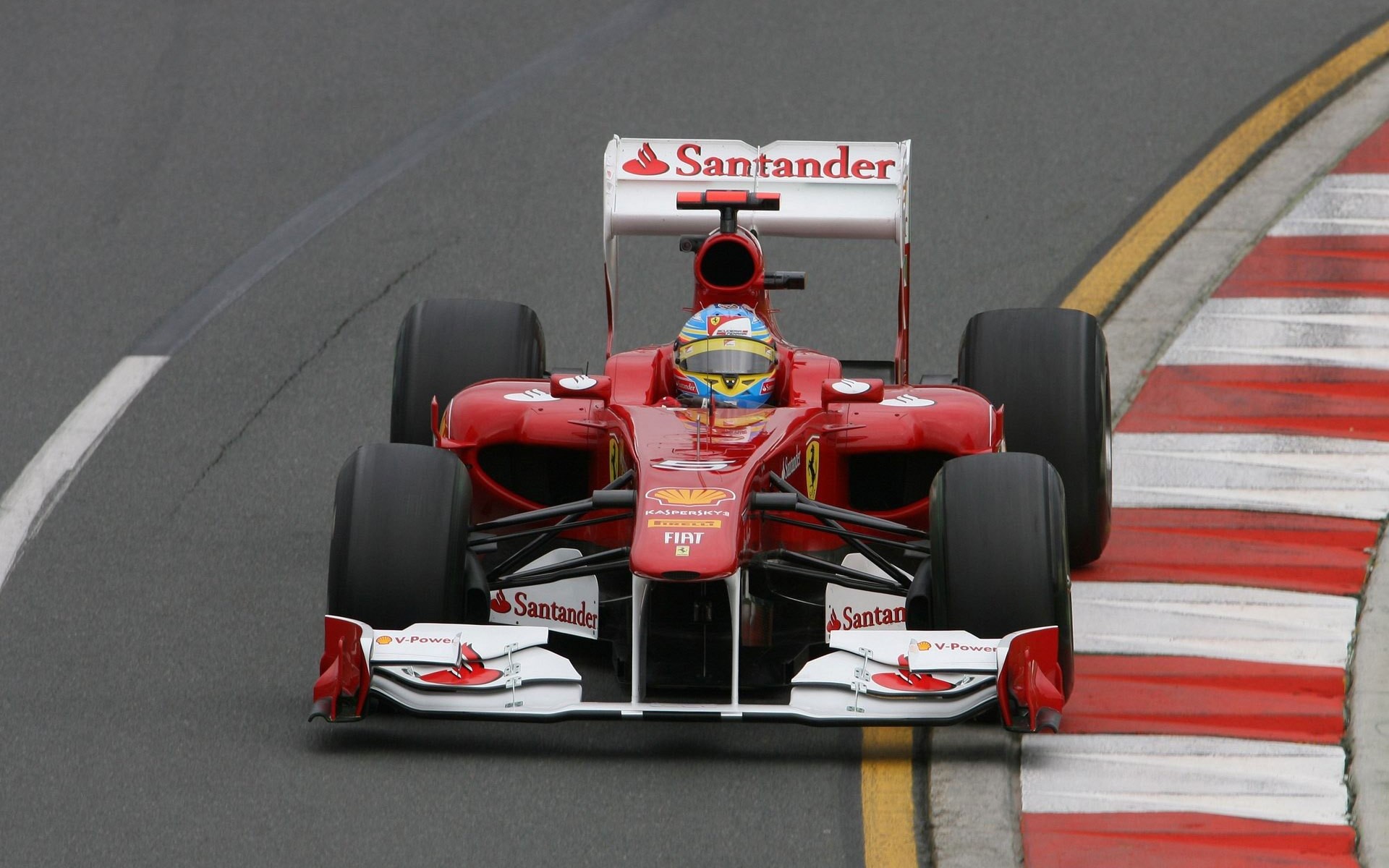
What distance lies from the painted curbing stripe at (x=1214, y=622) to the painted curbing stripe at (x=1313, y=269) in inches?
127

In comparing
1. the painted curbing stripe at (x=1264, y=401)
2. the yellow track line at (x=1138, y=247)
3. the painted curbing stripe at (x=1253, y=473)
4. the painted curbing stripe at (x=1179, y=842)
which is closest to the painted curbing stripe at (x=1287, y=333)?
the painted curbing stripe at (x=1264, y=401)

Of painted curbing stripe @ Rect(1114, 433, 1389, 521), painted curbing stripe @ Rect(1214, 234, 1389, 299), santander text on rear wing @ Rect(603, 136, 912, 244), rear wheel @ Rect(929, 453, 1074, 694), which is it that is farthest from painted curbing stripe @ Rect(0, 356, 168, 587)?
painted curbing stripe @ Rect(1214, 234, 1389, 299)

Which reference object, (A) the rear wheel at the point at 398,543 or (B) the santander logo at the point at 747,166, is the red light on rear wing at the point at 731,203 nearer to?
(B) the santander logo at the point at 747,166

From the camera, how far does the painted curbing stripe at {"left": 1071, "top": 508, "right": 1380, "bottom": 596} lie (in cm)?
936

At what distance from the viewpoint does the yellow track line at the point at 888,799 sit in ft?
23.4

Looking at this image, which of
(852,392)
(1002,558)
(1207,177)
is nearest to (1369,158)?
(1207,177)

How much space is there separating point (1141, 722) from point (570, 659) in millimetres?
2044

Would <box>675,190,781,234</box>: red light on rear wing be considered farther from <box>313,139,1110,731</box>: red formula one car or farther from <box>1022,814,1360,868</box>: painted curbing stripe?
<box>1022,814,1360,868</box>: painted curbing stripe

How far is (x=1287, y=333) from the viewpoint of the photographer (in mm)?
11695

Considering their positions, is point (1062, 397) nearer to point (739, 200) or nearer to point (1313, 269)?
point (739, 200)

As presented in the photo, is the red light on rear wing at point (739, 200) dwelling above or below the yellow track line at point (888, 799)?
above

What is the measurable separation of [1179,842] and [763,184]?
13.2 feet

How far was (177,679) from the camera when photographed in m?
8.54

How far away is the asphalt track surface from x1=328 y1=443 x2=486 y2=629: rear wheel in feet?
1.34
